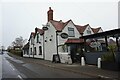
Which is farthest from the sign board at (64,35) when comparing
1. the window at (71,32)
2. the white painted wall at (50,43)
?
the white painted wall at (50,43)

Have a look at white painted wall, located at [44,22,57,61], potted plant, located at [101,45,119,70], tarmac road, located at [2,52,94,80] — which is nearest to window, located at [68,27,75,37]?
white painted wall, located at [44,22,57,61]

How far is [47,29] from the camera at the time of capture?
131ft

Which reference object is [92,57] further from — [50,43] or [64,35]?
[50,43]

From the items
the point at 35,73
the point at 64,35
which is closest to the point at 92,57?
the point at 35,73

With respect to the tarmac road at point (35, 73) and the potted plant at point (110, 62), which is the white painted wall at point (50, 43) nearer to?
the tarmac road at point (35, 73)

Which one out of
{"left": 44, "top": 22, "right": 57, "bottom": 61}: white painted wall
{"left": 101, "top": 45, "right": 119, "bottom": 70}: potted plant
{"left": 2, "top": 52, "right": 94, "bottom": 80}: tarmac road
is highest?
{"left": 44, "top": 22, "right": 57, "bottom": 61}: white painted wall

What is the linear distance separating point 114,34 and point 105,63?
110 inches

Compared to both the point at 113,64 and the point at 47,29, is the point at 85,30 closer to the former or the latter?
the point at 47,29

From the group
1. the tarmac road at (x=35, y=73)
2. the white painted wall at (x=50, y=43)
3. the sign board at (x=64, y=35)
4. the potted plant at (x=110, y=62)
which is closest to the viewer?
the tarmac road at (x=35, y=73)

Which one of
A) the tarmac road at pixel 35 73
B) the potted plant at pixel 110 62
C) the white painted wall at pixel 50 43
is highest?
the white painted wall at pixel 50 43

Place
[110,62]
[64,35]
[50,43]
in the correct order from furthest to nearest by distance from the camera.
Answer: [50,43], [64,35], [110,62]

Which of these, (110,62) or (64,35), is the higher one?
(64,35)

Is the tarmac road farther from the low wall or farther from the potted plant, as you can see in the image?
the low wall

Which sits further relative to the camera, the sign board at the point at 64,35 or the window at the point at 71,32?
the window at the point at 71,32
